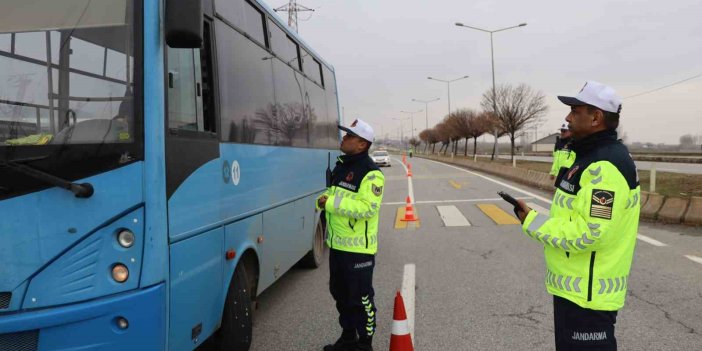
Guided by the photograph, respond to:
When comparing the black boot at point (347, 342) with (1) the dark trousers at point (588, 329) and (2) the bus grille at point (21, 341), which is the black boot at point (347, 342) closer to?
(1) the dark trousers at point (588, 329)

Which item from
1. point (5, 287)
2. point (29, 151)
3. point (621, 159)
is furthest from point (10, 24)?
point (621, 159)

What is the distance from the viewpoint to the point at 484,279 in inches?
267

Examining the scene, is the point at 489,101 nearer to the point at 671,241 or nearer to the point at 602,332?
the point at 671,241

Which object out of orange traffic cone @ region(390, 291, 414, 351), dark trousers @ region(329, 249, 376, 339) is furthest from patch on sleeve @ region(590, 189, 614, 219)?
dark trousers @ region(329, 249, 376, 339)

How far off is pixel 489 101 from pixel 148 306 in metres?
41.6

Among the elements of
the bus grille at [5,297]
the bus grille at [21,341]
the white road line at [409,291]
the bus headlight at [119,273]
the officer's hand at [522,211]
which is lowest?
the white road line at [409,291]

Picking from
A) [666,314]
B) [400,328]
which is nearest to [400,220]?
[666,314]

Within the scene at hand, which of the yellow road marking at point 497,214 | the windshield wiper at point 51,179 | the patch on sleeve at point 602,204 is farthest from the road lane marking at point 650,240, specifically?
the windshield wiper at point 51,179

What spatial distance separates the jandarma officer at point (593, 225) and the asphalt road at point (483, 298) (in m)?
1.90

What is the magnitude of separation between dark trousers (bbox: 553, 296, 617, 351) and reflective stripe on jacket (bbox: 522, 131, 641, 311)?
0.05 meters

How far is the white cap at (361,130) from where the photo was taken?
4.21m

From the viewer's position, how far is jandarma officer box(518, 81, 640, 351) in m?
2.52

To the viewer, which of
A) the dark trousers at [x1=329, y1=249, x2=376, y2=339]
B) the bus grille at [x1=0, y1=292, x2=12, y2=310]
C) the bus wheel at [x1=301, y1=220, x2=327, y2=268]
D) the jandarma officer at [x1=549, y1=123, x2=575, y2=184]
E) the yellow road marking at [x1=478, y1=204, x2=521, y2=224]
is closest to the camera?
the bus grille at [x1=0, y1=292, x2=12, y2=310]

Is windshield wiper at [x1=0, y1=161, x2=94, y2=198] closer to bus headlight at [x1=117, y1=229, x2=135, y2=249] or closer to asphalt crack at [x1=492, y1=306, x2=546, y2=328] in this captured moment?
bus headlight at [x1=117, y1=229, x2=135, y2=249]
